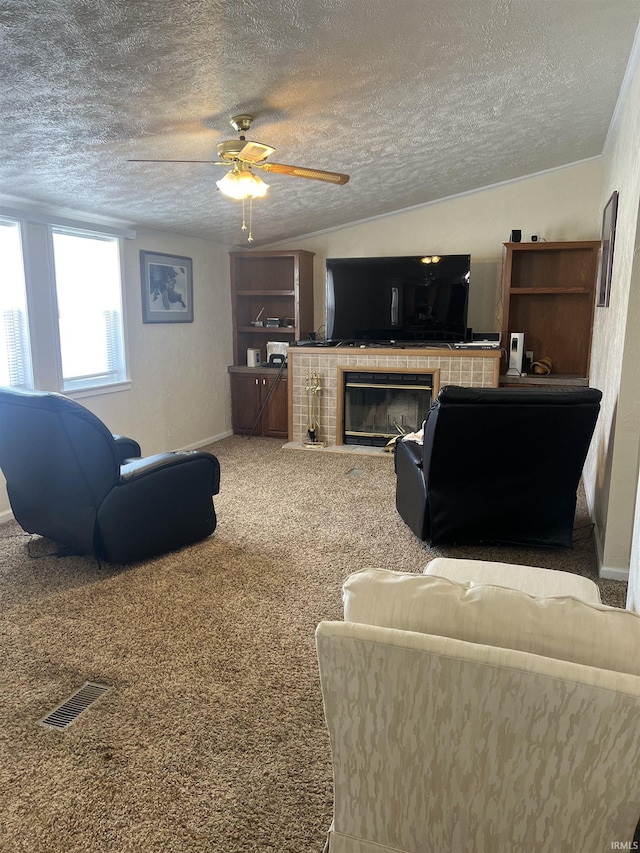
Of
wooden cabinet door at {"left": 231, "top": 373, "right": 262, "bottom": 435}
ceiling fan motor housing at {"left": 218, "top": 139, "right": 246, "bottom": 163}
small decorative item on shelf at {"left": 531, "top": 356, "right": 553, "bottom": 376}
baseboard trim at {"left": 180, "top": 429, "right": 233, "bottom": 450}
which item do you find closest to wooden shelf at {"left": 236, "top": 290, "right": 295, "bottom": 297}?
wooden cabinet door at {"left": 231, "top": 373, "right": 262, "bottom": 435}

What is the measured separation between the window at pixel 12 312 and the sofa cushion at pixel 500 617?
3706 mm

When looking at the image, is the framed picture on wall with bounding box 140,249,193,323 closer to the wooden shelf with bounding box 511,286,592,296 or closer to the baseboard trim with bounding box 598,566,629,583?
the wooden shelf with bounding box 511,286,592,296

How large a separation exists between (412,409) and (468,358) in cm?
79

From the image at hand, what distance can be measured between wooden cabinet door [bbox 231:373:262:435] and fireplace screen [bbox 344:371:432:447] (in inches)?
45.1

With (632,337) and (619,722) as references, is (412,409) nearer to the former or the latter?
(632,337)

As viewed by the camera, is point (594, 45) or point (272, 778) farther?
point (594, 45)

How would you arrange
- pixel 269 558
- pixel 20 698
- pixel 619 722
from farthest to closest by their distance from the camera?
pixel 269 558, pixel 20 698, pixel 619 722

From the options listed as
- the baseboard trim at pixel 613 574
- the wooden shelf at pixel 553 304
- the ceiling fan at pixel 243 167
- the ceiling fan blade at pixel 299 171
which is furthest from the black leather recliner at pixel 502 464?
the wooden shelf at pixel 553 304

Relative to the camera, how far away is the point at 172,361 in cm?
584

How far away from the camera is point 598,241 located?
18.1 feet

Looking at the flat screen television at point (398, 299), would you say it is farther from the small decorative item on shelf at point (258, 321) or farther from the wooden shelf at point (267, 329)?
the small decorative item on shelf at point (258, 321)

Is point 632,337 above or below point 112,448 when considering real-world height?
above

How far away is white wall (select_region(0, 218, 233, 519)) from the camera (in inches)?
199

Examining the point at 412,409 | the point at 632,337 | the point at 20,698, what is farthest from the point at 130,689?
the point at 412,409
